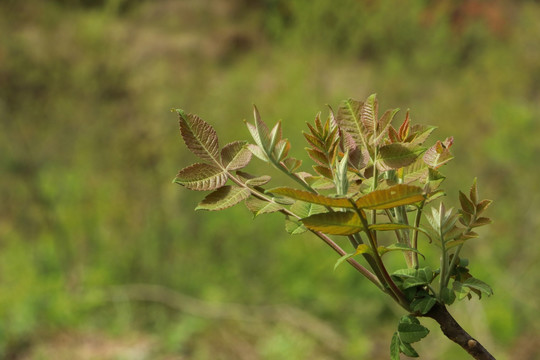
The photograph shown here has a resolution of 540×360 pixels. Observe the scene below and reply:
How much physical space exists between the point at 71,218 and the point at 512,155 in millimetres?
3889

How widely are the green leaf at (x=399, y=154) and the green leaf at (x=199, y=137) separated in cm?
14

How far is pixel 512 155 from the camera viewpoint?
536 cm

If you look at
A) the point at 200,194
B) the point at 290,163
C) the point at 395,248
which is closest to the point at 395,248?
the point at 395,248

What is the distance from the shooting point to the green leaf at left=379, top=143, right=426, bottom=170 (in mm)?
476

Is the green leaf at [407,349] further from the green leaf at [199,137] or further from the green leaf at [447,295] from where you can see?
the green leaf at [199,137]

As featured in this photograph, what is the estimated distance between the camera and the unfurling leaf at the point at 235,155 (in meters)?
0.52

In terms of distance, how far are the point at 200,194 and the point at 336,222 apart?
15.8 feet

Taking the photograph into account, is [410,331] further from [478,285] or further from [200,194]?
[200,194]

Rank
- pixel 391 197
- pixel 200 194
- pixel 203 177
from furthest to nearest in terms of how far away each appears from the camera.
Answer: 1. pixel 200 194
2. pixel 203 177
3. pixel 391 197

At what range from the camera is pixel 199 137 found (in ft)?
1.65

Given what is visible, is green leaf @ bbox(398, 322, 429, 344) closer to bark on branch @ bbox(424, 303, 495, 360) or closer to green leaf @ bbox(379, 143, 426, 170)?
bark on branch @ bbox(424, 303, 495, 360)

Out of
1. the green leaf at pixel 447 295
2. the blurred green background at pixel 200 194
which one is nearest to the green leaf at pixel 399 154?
the green leaf at pixel 447 295

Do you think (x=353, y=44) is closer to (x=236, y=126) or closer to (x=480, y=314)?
(x=236, y=126)

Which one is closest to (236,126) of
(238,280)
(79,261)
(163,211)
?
(163,211)
